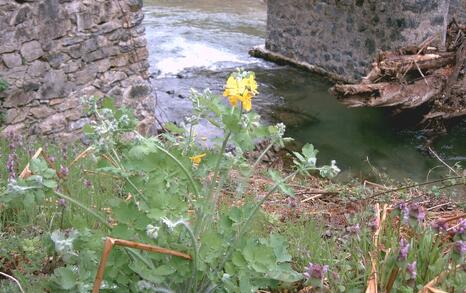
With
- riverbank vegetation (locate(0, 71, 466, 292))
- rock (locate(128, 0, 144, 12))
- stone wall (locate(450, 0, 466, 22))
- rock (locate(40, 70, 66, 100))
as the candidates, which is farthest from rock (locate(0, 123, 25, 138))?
stone wall (locate(450, 0, 466, 22))

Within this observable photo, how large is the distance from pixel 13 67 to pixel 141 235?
3.62 metres

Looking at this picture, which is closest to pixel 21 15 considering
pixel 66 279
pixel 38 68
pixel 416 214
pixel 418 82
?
pixel 38 68

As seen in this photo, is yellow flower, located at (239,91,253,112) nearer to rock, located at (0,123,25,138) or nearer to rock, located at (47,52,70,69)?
rock, located at (0,123,25,138)

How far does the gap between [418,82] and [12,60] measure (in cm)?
544

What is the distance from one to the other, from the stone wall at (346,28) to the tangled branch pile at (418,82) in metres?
0.75

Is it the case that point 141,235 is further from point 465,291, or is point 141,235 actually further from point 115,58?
point 115,58

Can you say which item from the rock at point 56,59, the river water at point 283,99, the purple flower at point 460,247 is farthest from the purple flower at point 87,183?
the river water at point 283,99

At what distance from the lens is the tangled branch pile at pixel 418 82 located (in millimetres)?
A: 7543

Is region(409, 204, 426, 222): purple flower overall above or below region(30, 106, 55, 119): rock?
above

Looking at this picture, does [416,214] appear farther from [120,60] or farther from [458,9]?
[458,9]

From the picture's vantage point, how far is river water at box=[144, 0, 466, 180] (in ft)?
26.0

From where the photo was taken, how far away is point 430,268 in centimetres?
180

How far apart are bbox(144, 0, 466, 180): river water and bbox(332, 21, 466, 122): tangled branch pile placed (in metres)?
0.57

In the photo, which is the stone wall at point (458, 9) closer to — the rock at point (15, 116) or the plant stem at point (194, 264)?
the rock at point (15, 116)
